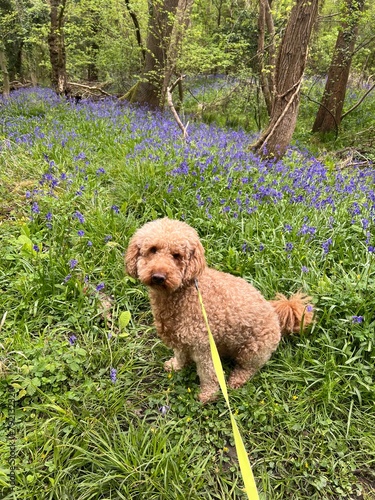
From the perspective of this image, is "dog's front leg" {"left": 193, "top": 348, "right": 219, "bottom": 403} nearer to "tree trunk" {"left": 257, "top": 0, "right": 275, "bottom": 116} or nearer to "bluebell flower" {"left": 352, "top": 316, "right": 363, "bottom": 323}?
"bluebell flower" {"left": 352, "top": 316, "right": 363, "bottom": 323}

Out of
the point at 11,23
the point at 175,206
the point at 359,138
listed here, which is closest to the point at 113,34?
the point at 11,23

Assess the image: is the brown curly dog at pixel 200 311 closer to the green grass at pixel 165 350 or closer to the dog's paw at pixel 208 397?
the dog's paw at pixel 208 397

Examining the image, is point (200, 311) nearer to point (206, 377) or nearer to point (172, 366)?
point (206, 377)

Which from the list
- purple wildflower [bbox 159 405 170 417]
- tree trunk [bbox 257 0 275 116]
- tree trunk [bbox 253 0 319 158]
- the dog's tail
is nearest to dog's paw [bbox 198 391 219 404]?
purple wildflower [bbox 159 405 170 417]

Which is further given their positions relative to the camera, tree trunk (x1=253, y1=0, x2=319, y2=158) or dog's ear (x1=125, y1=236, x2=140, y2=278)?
tree trunk (x1=253, y1=0, x2=319, y2=158)

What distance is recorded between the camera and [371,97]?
1387 cm

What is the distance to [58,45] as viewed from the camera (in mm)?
8789

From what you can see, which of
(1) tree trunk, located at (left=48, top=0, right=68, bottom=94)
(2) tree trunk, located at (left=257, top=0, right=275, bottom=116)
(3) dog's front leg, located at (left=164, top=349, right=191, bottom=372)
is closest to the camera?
(3) dog's front leg, located at (left=164, top=349, right=191, bottom=372)

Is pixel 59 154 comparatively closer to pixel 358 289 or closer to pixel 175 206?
pixel 175 206

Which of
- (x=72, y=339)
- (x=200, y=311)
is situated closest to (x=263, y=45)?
(x=200, y=311)

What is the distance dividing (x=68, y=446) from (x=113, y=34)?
16.8 metres

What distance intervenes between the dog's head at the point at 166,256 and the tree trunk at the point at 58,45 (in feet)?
27.9

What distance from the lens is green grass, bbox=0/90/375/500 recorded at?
84.2 inches

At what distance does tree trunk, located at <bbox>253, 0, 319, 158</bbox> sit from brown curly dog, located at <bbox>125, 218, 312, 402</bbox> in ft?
12.2
